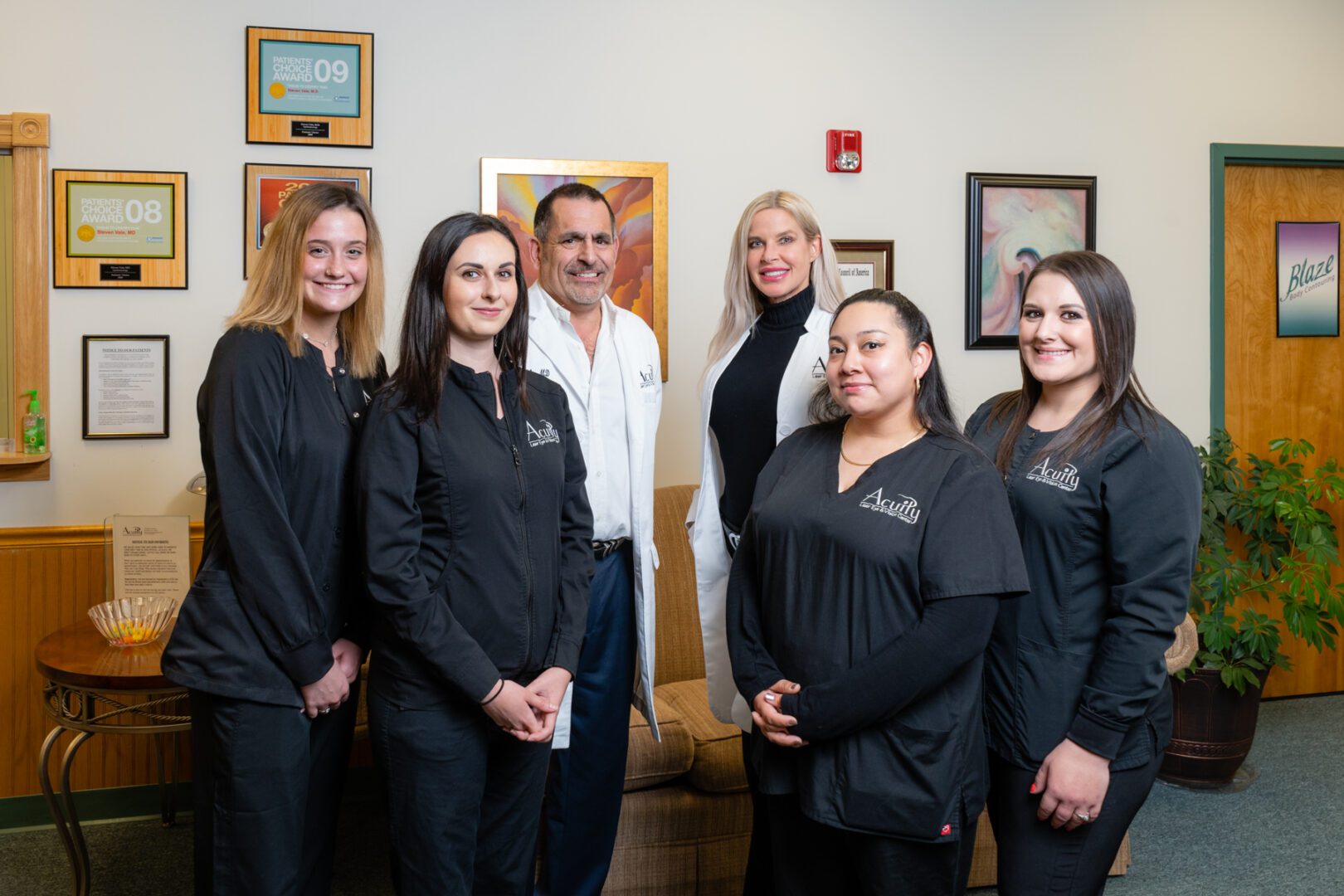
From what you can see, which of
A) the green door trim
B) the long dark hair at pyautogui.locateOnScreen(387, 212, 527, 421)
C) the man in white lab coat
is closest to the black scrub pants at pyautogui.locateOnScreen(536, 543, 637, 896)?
the man in white lab coat

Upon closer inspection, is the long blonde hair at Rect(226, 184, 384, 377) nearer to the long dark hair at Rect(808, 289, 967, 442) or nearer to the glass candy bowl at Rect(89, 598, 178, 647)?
the long dark hair at Rect(808, 289, 967, 442)

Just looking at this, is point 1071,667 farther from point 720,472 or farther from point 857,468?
point 720,472

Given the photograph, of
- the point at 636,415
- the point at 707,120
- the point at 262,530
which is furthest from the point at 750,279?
the point at 707,120

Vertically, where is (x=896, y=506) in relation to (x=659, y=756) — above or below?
above

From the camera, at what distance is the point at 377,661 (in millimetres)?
1843

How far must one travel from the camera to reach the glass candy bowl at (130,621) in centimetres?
272

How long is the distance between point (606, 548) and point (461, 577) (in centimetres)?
59

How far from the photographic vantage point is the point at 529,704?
1860 mm

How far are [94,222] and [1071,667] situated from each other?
3074mm

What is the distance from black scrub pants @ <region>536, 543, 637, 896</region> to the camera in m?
2.35

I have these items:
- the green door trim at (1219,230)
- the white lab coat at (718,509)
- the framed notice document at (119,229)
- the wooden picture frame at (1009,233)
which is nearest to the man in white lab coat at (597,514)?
the white lab coat at (718,509)

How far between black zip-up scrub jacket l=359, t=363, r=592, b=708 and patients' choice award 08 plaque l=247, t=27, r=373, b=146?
6.20 ft

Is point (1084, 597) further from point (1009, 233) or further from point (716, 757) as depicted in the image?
point (1009, 233)

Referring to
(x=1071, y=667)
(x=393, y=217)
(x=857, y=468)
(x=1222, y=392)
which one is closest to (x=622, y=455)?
(x=857, y=468)
